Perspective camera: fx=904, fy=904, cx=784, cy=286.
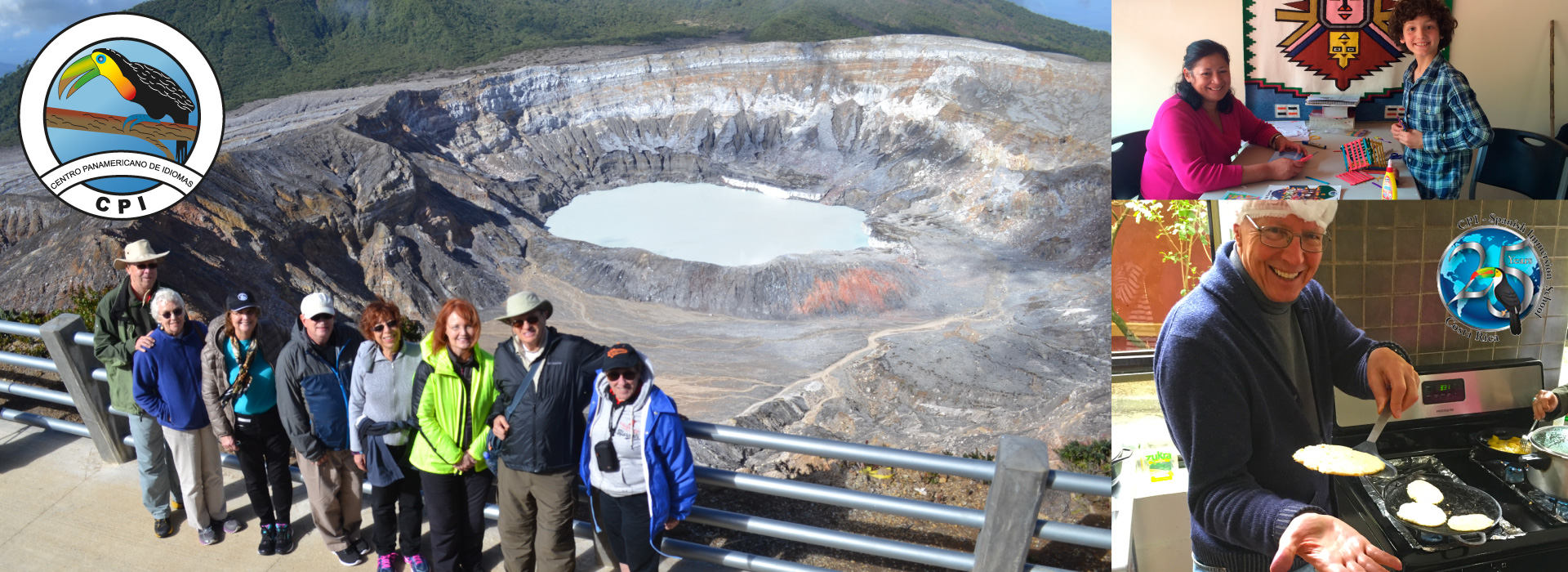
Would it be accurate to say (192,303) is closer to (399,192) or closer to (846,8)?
(399,192)

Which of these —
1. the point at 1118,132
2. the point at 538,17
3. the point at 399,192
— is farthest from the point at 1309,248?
the point at 538,17

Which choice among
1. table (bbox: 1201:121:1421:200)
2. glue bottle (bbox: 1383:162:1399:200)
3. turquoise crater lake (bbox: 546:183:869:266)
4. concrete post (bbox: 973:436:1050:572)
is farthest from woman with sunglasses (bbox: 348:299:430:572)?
turquoise crater lake (bbox: 546:183:869:266)

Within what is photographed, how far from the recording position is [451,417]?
Result: 3328 millimetres

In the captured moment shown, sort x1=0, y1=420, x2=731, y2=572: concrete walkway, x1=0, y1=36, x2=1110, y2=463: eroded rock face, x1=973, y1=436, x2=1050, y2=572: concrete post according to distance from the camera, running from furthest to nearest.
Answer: x1=0, y1=36, x2=1110, y2=463: eroded rock face < x1=0, y1=420, x2=731, y2=572: concrete walkway < x1=973, y1=436, x2=1050, y2=572: concrete post

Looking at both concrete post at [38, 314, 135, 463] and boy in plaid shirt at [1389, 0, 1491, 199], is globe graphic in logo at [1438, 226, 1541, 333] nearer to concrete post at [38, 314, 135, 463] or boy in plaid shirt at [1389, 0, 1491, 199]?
boy in plaid shirt at [1389, 0, 1491, 199]

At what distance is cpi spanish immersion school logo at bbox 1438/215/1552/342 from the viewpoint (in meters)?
2.46

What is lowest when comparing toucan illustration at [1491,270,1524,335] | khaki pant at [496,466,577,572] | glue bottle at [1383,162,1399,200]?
khaki pant at [496,466,577,572]

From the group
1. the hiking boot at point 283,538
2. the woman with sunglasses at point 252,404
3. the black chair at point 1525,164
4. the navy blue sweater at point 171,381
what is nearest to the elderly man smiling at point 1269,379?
the black chair at point 1525,164

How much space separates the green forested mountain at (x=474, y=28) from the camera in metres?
36.6

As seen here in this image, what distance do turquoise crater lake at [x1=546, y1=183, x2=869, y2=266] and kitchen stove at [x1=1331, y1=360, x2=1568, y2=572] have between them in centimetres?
2155

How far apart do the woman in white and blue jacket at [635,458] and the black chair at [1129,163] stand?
1546 mm

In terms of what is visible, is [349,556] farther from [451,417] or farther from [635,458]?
[635,458]

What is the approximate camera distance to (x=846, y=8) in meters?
40.1

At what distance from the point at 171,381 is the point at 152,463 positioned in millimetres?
469
